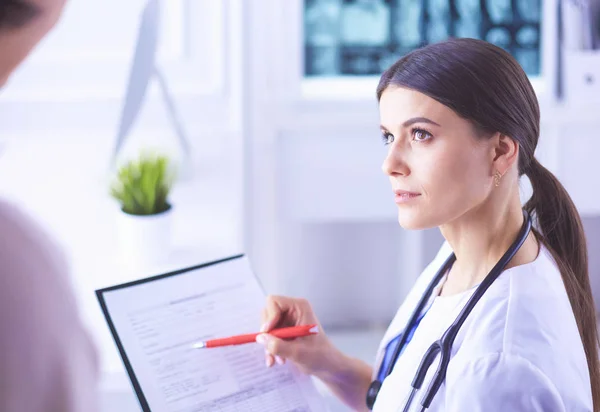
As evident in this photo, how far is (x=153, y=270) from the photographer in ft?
5.77

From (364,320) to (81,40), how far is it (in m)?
1.12

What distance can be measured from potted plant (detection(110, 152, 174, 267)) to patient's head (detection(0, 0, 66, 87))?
1.34 metres

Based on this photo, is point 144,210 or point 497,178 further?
point 144,210

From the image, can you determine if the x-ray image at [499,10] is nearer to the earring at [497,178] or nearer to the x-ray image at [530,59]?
the x-ray image at [530,59]

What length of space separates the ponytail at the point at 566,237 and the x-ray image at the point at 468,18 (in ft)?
3.62

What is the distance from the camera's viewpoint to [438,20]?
85.0 inches

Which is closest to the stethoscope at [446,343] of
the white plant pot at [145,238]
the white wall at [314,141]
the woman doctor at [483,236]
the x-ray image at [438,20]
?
the woman doctor at [483,236]

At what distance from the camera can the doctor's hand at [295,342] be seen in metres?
1.16

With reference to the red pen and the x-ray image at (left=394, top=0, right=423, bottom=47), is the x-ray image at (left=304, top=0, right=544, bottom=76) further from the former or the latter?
the red pen

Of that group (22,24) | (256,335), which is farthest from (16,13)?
(256,335)

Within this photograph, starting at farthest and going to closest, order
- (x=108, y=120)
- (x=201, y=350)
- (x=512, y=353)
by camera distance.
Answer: (x=108, y=120), (x=201, y=350), (x=512, y=353)

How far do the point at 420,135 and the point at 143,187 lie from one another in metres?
0.91

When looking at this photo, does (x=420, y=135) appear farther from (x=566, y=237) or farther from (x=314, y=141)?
(x=314, y=141)

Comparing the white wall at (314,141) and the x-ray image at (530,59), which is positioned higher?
the x-ray image at (530,59)
